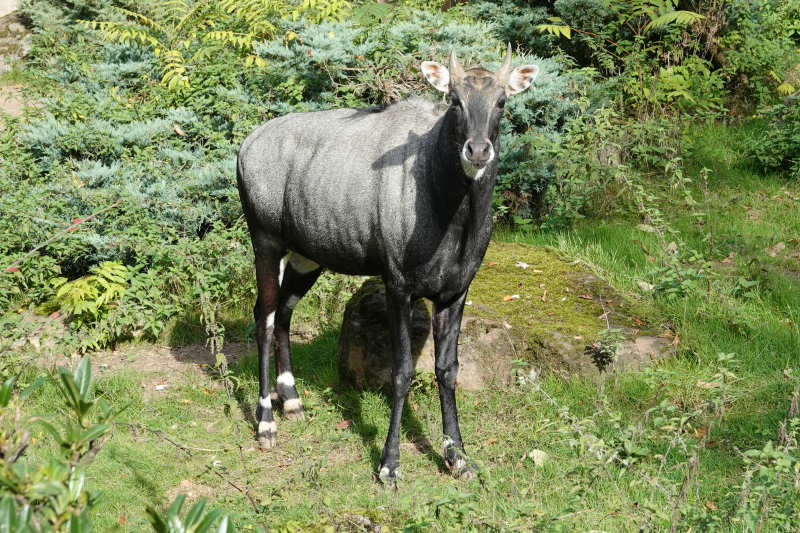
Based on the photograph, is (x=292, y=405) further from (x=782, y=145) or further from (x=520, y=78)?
(x=782, y=145)

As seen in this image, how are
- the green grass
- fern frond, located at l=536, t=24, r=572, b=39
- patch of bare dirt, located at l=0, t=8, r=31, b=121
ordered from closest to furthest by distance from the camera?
the green grass
fern frond, located at l=536, t=24, r=572, b=39
patch of bare dirt, located at l=0, t=8, r=31, b=121

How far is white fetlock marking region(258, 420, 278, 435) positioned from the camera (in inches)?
260

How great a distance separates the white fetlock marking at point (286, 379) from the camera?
23.2 ft

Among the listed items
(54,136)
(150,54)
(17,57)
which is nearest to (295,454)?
(54,136)

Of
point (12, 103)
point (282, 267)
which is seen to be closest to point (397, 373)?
point (282, 267)

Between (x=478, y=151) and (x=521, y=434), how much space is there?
2.36m

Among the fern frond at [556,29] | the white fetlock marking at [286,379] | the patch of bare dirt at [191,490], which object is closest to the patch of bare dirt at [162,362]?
the white fetlock marking at [286,379]

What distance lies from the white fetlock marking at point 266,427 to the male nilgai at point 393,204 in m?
0.01

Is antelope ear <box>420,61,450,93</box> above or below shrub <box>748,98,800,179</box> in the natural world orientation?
above

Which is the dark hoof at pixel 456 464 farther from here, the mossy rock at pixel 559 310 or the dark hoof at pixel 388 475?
the mossy rock at pixel 559 310

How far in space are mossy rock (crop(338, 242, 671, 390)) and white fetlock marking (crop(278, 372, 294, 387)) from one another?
0.46m

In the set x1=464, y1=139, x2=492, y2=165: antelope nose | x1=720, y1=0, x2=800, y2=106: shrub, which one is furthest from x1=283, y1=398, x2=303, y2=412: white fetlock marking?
x1=720, y1=0, x2=800, y2=106: shrub

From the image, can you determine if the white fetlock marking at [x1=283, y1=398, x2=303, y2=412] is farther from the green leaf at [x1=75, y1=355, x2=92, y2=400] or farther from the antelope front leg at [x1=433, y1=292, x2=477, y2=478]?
the green leaf at [x1=75, y1=355, x2=92, y2=400]

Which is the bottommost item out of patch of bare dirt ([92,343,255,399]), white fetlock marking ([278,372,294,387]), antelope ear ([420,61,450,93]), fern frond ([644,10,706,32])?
patch of bare dirt ([92,343,255,399])
